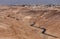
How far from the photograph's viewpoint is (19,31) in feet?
25.3

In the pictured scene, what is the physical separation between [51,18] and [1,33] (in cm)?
231

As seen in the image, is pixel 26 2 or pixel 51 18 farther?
pixel 26 2

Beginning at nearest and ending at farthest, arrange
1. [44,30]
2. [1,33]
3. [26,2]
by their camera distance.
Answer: [1,33] < [44,30] < [26,2]

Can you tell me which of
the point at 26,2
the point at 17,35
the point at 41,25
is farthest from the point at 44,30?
the point at 26,2

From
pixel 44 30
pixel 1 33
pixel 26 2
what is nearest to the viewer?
pixel 1 33

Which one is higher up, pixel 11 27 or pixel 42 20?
pixel 42 20

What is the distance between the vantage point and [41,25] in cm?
845

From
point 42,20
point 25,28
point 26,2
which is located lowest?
point 25,28

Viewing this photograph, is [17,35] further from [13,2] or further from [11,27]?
[13,2]

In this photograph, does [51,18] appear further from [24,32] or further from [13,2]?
[13,2]

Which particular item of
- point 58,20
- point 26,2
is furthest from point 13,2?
point 58,20

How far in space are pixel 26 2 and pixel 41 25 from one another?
5846mm

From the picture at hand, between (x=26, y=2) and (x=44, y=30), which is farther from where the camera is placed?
(x=26, y=2)

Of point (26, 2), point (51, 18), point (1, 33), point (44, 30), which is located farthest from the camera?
point (26, 2)
